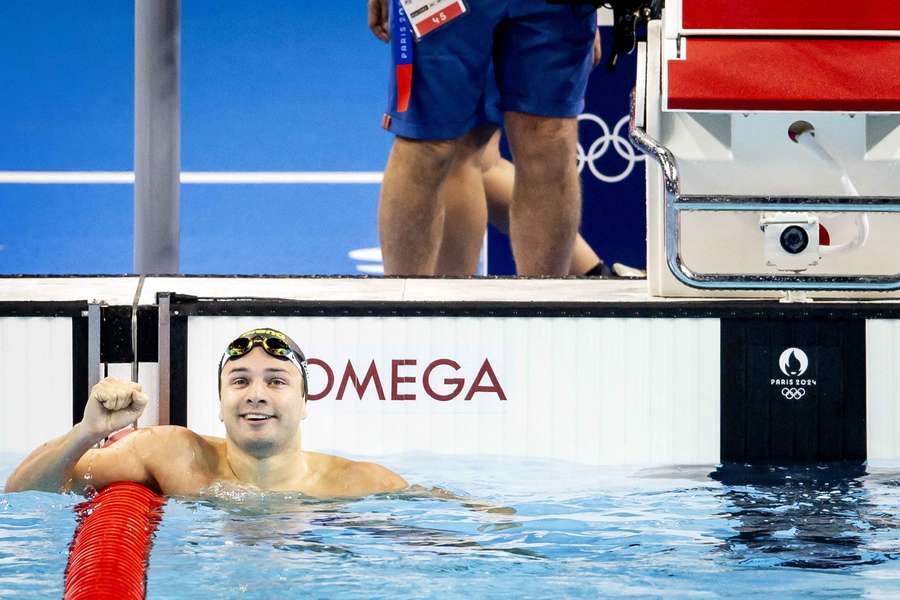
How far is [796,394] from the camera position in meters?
3.72

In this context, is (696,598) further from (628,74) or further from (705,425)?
(628,74)

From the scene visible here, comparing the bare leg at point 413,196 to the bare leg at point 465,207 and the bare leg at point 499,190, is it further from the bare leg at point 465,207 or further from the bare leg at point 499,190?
the bare leg at point 499,190

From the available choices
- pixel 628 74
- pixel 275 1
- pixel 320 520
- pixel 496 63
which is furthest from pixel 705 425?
pixel 275 1

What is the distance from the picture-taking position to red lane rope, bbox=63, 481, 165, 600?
8.24 feet

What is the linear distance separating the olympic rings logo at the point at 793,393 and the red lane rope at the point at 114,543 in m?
1.55

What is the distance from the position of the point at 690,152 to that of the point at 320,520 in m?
1.38

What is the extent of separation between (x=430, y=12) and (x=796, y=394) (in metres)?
1.52

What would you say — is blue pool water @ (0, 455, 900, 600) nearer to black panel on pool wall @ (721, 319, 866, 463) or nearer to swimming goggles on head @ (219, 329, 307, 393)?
black panel on pool wall @ (721, 319, 866, 463)

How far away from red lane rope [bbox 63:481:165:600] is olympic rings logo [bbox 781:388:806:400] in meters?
1.55

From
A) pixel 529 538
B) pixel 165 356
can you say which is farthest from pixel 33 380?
pixel 529 538

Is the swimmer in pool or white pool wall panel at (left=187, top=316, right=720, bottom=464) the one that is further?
white pool wall panel at (left=187, top=316, right=720, bottom=464)

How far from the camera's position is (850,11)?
12.1 feet

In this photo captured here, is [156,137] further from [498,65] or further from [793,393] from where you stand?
[793,393]

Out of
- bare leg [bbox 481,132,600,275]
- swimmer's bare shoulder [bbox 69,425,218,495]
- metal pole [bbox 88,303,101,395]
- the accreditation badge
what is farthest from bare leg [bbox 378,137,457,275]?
swimmer's bare shoulder [bbox 69,425,218,495]
